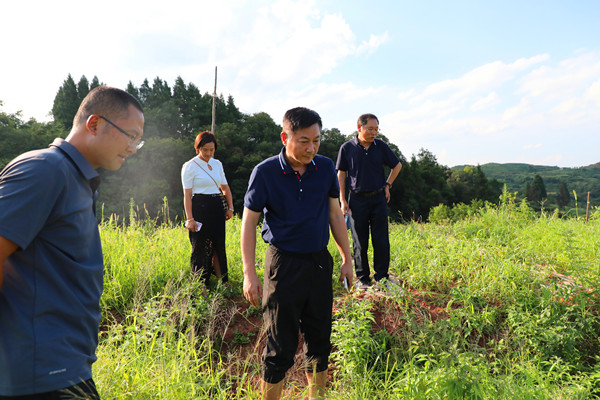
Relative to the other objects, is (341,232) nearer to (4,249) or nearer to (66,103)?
(4,249)

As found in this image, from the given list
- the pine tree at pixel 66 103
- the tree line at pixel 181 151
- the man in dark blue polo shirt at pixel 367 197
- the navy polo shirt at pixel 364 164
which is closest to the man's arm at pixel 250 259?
the man in dark blue polo shirt at pixel 367 197

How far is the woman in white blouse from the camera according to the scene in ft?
13.8

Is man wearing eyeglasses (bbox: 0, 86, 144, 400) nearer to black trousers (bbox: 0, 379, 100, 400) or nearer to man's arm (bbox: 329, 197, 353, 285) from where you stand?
black trousers (bbox: 0, 379, 100, 400)

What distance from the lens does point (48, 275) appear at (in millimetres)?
1191

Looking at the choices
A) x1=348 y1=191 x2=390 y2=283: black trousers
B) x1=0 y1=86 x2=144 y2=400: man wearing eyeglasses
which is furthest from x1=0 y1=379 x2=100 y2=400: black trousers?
x1=348 y1=191 x2=390 y2=283: black trousers

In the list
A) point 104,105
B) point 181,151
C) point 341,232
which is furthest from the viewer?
point 181,151

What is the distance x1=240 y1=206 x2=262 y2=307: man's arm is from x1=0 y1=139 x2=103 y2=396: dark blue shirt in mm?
1107

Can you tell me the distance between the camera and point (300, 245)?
2.28 meters

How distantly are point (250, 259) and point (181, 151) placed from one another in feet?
90.1

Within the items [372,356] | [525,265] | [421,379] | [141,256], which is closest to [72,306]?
[421,379]

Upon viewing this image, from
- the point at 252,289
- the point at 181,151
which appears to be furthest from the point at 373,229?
the point at 181,151

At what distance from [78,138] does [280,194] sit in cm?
120

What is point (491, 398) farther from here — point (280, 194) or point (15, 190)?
point (15, 190)

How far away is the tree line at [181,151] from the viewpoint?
25734 millimetres
